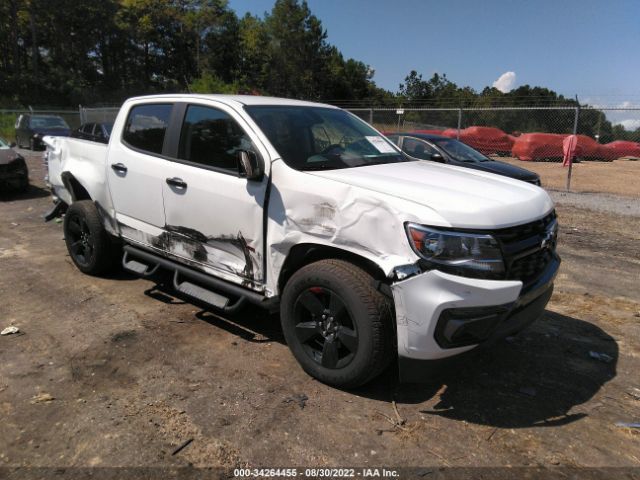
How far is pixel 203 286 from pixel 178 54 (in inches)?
2593

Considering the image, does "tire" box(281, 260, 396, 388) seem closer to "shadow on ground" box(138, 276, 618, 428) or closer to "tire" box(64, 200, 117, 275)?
"shadow on ground" box(138, 276, 618, 428)

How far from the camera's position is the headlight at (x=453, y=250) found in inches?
103

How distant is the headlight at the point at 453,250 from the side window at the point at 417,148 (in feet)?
24.1

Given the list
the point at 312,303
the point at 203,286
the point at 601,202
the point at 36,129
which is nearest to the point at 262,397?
the point at 312,303

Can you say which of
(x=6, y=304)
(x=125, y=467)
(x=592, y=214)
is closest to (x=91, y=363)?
(x=125, y=467)

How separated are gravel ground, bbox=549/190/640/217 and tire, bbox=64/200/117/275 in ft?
32.1

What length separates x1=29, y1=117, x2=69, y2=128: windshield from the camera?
63.7 ft

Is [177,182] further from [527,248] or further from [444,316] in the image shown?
[527,248]

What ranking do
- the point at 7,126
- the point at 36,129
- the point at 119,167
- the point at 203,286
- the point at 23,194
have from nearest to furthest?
the point at 203,286
the point at 119,167
the point at 23,194
the point at 36,129
the point at 7,126

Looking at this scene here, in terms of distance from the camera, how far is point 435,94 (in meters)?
60.3

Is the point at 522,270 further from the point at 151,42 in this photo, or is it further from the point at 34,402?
the point at 151,42

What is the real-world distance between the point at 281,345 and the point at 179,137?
6.27 ft

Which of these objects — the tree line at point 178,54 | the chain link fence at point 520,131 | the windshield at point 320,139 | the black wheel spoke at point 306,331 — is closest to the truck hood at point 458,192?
the windshield at point 320,139

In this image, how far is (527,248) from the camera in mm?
2930
